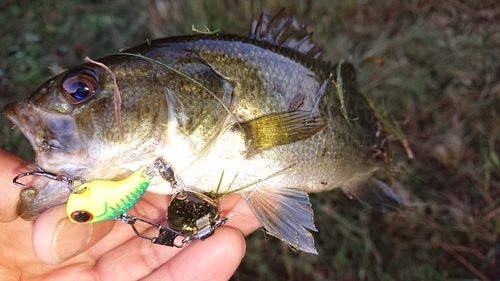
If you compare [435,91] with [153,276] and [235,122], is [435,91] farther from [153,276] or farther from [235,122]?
[153,276]

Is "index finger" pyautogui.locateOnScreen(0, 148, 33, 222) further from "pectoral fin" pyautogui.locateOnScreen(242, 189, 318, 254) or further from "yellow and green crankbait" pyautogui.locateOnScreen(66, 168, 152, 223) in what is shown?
"pectoral fin" pyautogui.locateOnScreen(242, 189, 318, 254)

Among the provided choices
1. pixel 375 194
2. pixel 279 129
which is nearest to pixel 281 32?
pixel 279 129

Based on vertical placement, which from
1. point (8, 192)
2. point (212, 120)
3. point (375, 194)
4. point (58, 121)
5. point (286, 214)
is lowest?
point (375, 194)

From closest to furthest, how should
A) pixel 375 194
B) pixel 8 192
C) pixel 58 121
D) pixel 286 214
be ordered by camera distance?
pixel 58 121 < pixel 8 192 < pixel 286 214 < pixel 375 194

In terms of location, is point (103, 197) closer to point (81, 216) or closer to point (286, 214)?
point (81, 216)

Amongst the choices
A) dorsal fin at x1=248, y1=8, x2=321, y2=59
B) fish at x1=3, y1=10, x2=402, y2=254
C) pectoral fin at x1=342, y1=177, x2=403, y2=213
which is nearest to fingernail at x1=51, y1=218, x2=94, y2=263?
fish at x1=3, y1=10, x2=402, y2=254

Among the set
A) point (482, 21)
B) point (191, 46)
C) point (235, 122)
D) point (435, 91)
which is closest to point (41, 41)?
point (191, 46)
